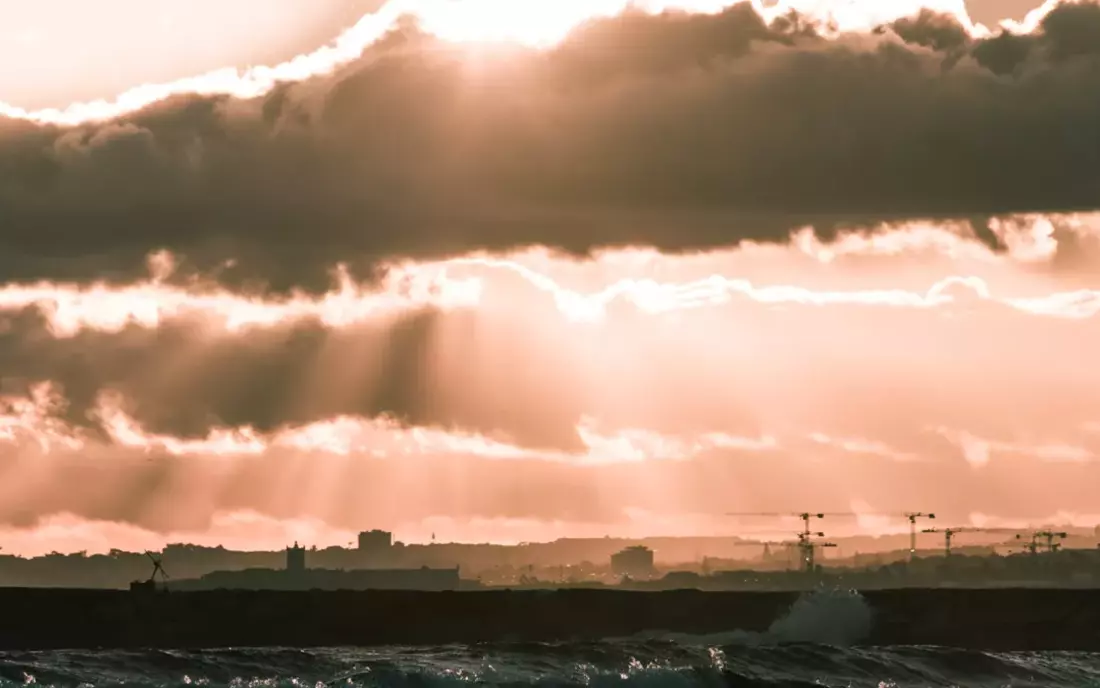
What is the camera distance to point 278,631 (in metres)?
113

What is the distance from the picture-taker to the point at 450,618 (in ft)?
375

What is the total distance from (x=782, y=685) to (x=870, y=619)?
3692 centimetres

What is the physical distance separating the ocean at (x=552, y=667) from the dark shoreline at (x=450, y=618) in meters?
14.7

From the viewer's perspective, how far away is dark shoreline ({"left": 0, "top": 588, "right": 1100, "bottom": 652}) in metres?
111

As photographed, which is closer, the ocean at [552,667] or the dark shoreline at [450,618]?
the ocean at [552,667]

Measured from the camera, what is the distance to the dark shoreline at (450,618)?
11069cm

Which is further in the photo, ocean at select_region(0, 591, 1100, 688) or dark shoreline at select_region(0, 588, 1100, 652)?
dark shoreline at select_region(0, 588, 1100, 652)

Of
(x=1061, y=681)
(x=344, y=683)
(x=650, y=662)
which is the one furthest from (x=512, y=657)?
(x=1061, y=681)

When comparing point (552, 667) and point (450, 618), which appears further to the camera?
point (450, 618)

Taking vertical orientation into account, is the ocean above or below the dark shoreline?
below

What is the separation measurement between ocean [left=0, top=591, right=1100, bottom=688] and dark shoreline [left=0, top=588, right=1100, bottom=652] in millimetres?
14733

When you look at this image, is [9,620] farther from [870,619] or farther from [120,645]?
[870,619]

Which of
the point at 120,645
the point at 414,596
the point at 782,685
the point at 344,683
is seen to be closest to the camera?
the point at 344,683

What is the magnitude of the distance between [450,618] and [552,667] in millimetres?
29982
